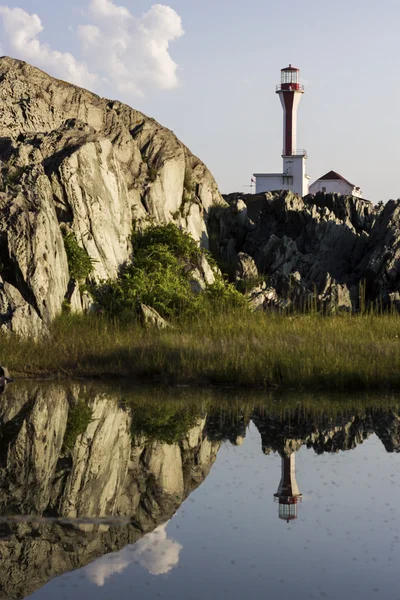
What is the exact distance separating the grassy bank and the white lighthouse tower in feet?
179

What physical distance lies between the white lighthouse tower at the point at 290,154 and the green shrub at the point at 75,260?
5097 centimetres

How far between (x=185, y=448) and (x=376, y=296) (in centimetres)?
1736

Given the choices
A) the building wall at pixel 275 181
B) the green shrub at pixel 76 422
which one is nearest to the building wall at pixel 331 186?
the building wall at pixel 275 181

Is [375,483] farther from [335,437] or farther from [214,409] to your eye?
[214,409]

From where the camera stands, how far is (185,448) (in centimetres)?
1124

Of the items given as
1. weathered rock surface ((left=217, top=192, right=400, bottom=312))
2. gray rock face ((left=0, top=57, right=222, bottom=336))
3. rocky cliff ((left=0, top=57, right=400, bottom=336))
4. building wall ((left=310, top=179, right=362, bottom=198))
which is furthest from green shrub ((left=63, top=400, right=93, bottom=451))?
building wall ((left=310, top=179, right=362, bottom=198))

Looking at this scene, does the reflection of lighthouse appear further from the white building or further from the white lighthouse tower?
the white building

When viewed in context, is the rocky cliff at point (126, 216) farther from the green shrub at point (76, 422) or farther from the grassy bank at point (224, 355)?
the green shrub at point (76, 422)

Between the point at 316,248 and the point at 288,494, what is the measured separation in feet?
69.3

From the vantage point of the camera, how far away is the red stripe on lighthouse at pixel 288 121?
3214 inches

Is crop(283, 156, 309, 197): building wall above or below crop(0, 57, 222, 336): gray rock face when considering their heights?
above

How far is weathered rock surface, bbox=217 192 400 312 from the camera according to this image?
90.0 feet

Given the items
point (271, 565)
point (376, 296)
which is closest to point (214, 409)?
point (271, 565)

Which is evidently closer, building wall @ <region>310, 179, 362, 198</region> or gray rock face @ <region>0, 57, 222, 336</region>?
gray rock face @ <region>0, 57, 222, 336</region>
